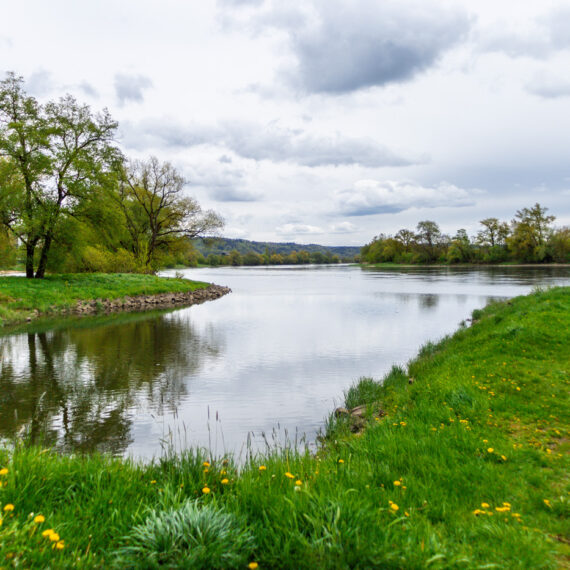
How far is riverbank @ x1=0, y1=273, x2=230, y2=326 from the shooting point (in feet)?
77.5

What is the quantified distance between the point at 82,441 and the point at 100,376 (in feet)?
15.3

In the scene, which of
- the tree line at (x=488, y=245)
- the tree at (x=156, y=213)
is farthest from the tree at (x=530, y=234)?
the tree at (x=156, y=213)

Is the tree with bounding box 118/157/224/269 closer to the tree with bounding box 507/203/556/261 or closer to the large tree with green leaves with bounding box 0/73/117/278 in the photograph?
the large tree with green leaves with bounding box 0/73/117/278

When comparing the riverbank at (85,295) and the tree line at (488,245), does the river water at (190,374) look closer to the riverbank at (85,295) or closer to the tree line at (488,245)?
the riverbank at (85,295)

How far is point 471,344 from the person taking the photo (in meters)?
11.8

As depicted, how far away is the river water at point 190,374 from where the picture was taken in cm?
764

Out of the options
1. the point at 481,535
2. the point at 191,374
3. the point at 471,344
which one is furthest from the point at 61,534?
the point at 471,344

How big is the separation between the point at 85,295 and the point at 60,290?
1.59 metres

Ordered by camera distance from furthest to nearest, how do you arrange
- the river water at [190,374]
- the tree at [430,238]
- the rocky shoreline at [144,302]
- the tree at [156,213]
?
the tree at [430,238] < the tree at [156,213] < the rocky shoreline at [144,302] < the river water at [190,374]

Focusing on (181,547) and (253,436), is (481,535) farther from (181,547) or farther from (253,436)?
(253,436)

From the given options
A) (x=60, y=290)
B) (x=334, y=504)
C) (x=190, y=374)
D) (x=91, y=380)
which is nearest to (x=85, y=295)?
(x=60, y=290)

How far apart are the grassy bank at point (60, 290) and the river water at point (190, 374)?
126 inches

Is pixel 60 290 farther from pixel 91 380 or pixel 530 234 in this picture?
pixel 530 234

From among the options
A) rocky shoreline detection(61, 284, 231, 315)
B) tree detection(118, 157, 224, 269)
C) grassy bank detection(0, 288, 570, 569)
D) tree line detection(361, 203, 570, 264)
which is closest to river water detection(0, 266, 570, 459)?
grassy bank detection(0, 288, 570, 569)
